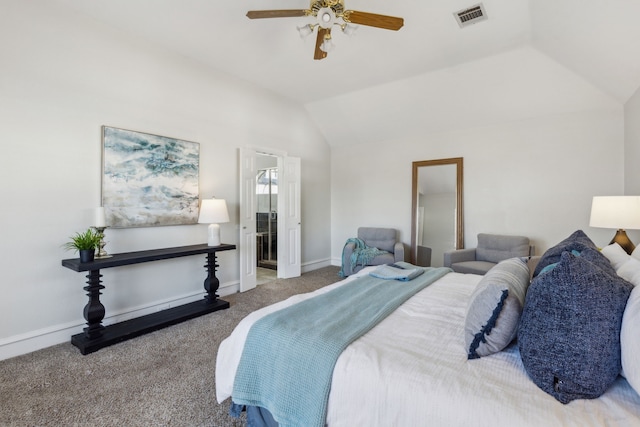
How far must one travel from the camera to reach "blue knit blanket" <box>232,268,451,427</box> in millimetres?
1226

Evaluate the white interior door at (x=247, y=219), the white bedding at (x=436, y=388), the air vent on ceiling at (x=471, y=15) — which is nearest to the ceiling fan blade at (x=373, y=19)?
the air vent on ceiling at (x=471, y=15)

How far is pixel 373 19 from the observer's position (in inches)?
90.4

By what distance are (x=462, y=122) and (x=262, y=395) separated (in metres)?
4.64

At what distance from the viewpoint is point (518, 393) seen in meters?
0.99

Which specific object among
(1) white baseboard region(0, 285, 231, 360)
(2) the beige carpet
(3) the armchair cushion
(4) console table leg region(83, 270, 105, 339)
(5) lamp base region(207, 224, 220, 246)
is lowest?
(2) the beige carpet

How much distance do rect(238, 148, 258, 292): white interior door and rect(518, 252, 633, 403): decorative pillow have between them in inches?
146

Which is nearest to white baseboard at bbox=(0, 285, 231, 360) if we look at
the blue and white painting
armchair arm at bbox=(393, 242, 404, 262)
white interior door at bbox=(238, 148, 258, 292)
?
the blue and white painting

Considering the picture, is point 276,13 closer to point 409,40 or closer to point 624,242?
point 409,40

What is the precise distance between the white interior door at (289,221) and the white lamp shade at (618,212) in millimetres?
3769

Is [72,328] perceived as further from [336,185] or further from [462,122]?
[462,122]

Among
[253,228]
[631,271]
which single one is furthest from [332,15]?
[253,228]

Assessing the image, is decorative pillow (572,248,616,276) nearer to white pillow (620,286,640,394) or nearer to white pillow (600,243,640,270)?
white pillow (600,243,640,270)

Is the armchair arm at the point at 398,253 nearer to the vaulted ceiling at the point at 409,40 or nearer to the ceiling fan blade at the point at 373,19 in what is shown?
the vaulted ceiling at the point at 409,40

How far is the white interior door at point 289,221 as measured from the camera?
16.3ft
